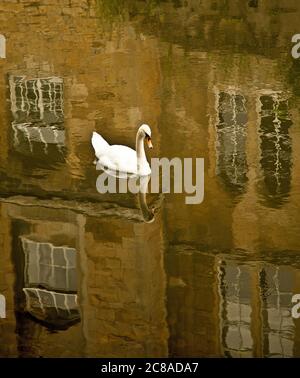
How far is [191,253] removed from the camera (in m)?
10.3

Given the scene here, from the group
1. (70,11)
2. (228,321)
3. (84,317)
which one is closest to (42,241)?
(84,317)

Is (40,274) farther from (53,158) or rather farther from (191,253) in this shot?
(53,158)

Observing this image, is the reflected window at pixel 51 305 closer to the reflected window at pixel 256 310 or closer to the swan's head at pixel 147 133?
the reflected window at pixel 256 310

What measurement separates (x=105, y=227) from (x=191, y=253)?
95cm

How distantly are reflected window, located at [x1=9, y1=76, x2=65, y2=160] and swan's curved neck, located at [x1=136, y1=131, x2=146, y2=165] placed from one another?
3.60ft

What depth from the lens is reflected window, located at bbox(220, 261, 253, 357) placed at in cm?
925

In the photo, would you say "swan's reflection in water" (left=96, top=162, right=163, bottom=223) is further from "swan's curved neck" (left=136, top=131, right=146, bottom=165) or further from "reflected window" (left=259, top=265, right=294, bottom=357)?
"reflected window" (left=259, top=265, right=294, bottom=357)

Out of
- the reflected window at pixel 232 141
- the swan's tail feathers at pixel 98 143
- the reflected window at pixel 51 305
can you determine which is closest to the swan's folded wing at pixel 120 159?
the swan's tail feathers at pixel 98 143

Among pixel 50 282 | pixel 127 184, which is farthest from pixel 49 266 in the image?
pixel 127 184

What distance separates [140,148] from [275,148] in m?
1.62

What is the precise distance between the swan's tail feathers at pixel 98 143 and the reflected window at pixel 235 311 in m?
2.31

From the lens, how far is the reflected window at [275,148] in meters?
11.5

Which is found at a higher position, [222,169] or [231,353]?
[222,169]

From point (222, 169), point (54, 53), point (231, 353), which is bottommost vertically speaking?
point (231, 353)
